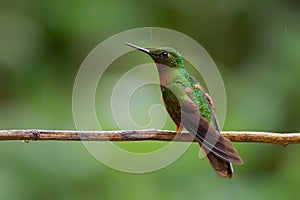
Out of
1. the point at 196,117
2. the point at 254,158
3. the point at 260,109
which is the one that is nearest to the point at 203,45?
the point at 260,109

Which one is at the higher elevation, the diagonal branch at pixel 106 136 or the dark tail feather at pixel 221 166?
the diagonal branch at pixel 106 136

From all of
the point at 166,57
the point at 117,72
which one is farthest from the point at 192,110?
the point at 117,72

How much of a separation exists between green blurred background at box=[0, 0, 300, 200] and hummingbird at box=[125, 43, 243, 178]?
55.6 inches

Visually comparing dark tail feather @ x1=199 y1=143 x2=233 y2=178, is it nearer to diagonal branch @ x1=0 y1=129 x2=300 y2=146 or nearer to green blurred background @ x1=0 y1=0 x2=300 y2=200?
diagonal branch @ x1=0 y1=129 x2=300 y2=146

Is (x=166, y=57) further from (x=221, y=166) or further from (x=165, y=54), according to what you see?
(x=221, y=166)

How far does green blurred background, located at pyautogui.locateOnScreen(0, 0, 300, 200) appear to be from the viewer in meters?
4.39

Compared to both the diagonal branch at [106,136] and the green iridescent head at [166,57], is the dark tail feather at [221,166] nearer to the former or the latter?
the diagonal branch at [106,136]

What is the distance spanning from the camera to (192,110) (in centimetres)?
264

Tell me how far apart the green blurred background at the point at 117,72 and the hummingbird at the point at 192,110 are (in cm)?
141

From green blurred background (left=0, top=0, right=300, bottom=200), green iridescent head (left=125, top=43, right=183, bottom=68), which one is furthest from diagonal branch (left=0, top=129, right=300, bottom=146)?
green blurred background (left=0, top=0, right=300, bottom=200)

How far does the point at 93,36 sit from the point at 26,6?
733mm

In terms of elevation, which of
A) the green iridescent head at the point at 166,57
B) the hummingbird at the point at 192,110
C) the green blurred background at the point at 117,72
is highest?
the green iridescent head at the point at 166,57

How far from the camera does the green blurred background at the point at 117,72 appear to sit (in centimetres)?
439

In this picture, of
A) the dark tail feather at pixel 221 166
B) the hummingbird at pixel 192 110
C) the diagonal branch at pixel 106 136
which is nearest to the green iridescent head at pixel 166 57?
the hummingbird at pixel 192 110
